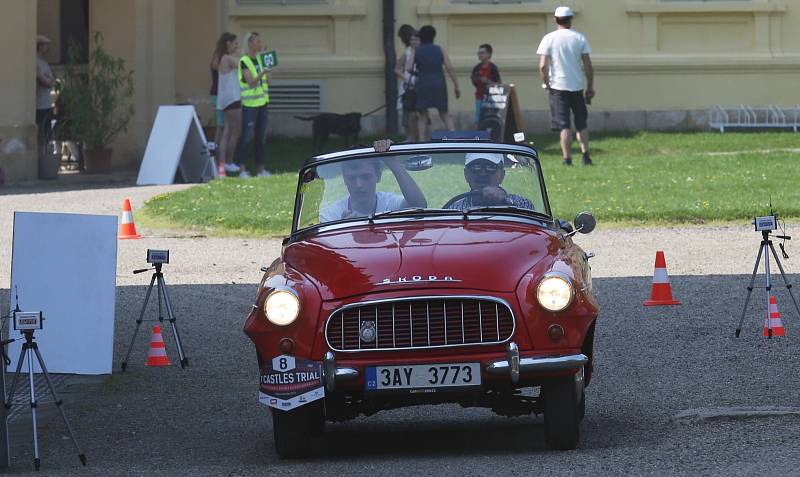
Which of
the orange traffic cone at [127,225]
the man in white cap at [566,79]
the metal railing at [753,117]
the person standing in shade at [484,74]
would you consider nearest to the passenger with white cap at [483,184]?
the orange traffic cone at [127,225]

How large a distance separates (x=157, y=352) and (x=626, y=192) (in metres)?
9.41

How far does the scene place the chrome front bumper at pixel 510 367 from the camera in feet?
24.3

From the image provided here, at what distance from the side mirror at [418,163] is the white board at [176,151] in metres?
13.8

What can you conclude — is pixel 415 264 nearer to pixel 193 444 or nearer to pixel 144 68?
pixel 193 444

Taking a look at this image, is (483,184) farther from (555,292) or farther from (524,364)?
(524,364)

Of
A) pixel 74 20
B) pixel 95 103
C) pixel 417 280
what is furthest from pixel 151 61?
pixel 417 280

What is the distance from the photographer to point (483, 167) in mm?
8977

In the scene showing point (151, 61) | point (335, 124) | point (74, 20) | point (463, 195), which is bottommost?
point (463, 195)

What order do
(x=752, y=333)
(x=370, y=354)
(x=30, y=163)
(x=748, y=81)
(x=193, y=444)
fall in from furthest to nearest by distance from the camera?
(x=748, y=81) < (x=30, y=163) < (x=752, y=333) < (x=193, y=444) < (x=370, y=354)

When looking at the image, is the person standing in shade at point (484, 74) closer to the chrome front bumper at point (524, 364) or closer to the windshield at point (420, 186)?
the windshield at point (420, 186)

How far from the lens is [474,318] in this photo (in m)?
7.49

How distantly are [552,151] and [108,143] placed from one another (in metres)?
6.72

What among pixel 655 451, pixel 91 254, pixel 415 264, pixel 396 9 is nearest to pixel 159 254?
pixel 91 254

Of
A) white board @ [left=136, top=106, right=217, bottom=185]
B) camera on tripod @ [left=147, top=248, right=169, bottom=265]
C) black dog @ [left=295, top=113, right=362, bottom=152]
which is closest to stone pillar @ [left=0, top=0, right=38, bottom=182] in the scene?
white board @ [left=136, top=106, right=217, bottom=185]
